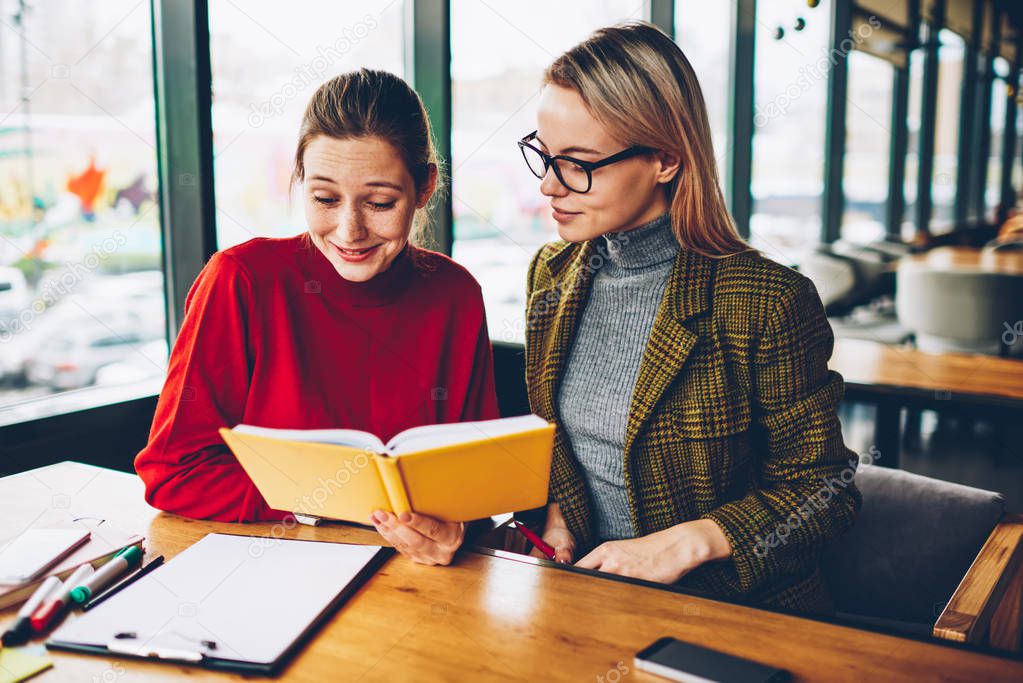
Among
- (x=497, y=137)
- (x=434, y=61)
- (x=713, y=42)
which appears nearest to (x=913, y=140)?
(x=713, y=42)

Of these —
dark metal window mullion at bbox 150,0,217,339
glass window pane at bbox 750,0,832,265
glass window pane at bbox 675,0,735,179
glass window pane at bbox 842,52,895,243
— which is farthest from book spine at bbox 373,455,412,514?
glass window pane at bbox 842,52,895,243

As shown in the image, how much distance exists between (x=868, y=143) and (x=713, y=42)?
473 centimetres

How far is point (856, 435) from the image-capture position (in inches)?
188

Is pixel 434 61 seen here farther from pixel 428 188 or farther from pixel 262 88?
pixel 428 188

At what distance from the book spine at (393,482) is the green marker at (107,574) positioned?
0.39 meters

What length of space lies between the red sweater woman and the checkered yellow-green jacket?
42 cm

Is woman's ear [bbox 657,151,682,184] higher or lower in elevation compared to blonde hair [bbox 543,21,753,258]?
lower

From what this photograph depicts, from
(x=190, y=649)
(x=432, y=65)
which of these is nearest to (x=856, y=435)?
(x=432, y=65)

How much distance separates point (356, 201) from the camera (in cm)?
148

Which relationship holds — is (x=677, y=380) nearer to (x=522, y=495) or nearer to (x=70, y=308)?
(x=522, y=495)

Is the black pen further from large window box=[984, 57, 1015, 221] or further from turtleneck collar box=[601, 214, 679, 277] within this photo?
large window box=[984, 57, 1015, 221]

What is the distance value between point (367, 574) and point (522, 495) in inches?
10.1

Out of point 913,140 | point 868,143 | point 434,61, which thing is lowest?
point 434,61

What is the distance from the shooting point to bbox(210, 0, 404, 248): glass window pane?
230 cm
